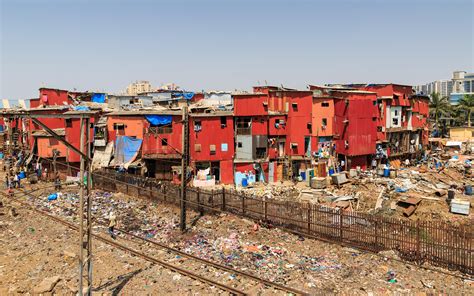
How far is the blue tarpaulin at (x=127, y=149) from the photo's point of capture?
34031 mm

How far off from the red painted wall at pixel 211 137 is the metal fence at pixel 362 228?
42.5 ft

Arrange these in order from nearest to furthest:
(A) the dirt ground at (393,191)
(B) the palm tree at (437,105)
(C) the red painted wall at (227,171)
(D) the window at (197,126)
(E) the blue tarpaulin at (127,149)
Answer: (A) the dirt ground at (393,191), (E) the blue tarpaulin at (127,149), (D) the window at (197,126), (C) the red painted wall at (227,171), (B) the palm tree at (437,105)

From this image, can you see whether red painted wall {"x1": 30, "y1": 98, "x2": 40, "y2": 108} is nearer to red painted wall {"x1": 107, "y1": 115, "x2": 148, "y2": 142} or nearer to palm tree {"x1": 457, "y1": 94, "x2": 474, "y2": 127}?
red painted wall {"x1": 107, "y1": 115, "x2": 148, "y2": 142}

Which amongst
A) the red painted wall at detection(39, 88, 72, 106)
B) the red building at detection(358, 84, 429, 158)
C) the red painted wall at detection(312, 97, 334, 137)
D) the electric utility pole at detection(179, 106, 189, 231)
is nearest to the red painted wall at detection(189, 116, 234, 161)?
the red painted wall at detection(312, 97, 334, 137)

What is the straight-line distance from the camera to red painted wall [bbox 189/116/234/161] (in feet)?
115

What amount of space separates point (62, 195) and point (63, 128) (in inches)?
483

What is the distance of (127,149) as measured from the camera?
112 ft

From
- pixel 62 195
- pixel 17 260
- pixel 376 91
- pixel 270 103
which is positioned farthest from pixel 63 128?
pixel 376 91

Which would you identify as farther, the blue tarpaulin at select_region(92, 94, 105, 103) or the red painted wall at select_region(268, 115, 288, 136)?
the blue tarpaulin at select_region(92, 94, 105, 103)

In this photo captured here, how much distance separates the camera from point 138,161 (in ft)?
112

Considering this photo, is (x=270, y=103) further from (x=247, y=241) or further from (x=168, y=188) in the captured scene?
(x=247, y=241)

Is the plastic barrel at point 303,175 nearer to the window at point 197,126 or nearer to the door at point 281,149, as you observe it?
the door at point 281,149

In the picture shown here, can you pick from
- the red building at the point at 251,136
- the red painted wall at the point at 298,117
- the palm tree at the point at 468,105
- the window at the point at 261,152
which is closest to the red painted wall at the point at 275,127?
the red painted wall at the point at 298,117

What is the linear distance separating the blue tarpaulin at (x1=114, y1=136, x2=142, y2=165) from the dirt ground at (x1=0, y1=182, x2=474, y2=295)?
1365 cm
